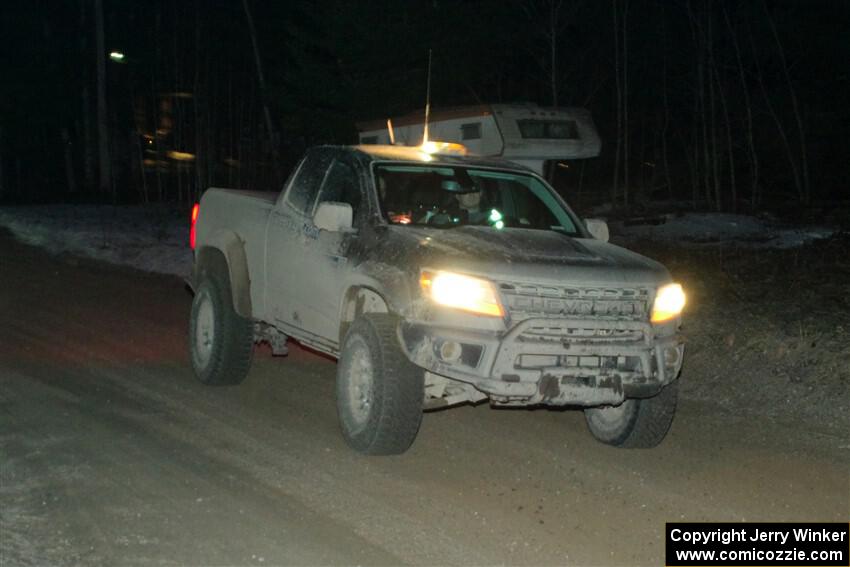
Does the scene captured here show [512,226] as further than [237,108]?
No

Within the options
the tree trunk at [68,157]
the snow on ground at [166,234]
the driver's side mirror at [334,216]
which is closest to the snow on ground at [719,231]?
the snow on ground at [166,234]

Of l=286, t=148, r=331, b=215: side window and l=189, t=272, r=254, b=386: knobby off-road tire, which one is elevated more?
l=286, t=148, r=331, b=215: side window

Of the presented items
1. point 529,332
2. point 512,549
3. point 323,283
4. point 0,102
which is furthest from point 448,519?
point 0,102

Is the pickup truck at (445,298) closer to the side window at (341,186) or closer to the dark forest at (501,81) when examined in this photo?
the side window at (341,186)

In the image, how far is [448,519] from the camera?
602cm

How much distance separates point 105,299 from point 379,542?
956 centimetres

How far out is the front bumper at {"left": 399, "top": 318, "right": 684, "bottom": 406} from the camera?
21.9 ft

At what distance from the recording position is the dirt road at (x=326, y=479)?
558 cm

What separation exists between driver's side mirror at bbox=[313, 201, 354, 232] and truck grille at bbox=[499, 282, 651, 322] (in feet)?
4.62

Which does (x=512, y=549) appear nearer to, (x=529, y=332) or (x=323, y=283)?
(x=529, y=332)

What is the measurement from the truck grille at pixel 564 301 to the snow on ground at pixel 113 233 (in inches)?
445

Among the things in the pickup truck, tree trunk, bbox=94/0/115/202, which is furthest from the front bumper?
tree trunk, bbox=94/0/115/202

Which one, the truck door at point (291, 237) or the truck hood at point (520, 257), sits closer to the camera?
the truck hood at point (520, 257)

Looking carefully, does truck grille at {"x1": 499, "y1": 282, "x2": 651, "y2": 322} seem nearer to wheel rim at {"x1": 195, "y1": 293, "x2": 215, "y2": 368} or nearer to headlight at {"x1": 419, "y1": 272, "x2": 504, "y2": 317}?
headlight at {"x1": 419, "y1": 272, "x2": 504, "y2": 317}
